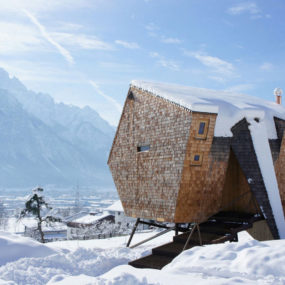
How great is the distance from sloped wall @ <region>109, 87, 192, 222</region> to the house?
0.12 ft

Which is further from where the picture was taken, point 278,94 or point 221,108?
point 278,94

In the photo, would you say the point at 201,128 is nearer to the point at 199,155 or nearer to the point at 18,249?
the point at 199,155

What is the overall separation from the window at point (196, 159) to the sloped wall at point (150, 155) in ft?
1.24

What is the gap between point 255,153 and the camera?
1410 cm

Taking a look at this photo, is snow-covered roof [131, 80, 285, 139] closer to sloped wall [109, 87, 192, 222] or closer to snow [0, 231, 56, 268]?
sloped wall [109, 87, 192, 222]

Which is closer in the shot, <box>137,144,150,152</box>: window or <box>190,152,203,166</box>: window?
<box>190,152,203,166</box>: window

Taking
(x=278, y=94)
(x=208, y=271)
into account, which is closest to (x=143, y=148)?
(x=208, y=271)

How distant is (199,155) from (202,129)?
924 millimetres

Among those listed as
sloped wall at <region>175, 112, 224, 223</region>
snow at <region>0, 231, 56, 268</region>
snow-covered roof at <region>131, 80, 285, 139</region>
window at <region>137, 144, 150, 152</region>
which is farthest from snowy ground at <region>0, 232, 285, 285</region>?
window at <region>137, 144, 150, 152</region>

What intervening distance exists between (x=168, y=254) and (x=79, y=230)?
37.7 m

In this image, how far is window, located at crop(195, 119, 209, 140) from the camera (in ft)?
44.3

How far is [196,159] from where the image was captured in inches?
540

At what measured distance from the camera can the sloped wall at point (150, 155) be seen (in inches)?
548

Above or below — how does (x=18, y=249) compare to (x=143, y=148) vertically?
below
